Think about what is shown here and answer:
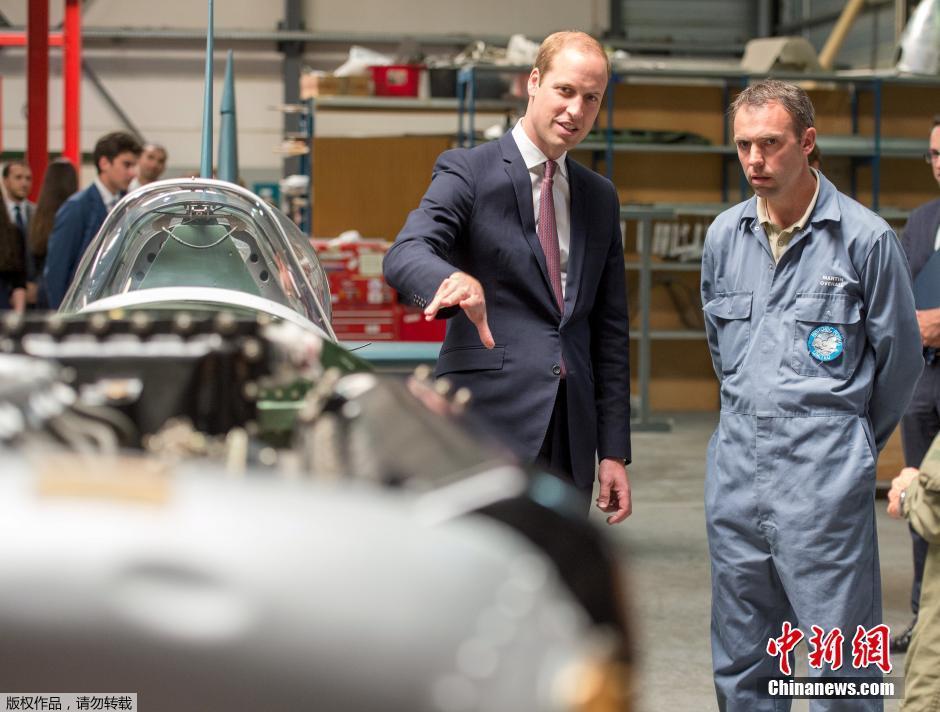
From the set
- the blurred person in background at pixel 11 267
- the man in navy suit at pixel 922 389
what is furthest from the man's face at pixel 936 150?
the blurred person in background at pixel 11 267

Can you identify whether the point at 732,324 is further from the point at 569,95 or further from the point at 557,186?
the point at 569,95

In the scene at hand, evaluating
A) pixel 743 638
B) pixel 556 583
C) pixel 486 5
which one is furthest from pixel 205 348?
pixel 486 5

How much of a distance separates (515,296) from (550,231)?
16 cm

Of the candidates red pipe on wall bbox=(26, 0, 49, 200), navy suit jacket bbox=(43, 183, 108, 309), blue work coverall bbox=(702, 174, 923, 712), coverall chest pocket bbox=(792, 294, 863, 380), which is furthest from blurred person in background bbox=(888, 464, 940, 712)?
red pipe on wall bbox=(26, 0, 49, 200)

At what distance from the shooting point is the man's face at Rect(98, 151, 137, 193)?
6.09m

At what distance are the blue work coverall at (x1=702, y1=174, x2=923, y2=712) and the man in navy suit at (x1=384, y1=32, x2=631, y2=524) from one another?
0.93 feet

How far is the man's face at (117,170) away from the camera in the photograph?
6086mm

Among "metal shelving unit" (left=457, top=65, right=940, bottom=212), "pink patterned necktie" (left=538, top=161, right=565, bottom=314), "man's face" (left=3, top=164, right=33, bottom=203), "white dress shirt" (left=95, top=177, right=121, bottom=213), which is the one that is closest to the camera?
"pink patterned necktie" (left=538, top=161, right=565, bottom=314)

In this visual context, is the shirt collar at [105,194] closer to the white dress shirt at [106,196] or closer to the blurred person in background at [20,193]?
the white dress shirt at [106,196]

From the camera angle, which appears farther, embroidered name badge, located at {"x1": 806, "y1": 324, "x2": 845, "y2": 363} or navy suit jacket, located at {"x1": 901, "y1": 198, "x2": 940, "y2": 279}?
navy suit jacket, located at {"x1": 901, "y1": 198, "x2": 940, "y2": 279}

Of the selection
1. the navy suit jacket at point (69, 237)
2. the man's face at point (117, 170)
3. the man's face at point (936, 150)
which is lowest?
the navy suit jacket at point (69, 237)

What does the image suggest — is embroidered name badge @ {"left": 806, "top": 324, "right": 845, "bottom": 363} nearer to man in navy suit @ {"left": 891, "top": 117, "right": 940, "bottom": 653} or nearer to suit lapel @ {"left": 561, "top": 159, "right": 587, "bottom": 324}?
suit lapel @ {"left": 561, "top": 159, "right": 587, "bottom": 324}

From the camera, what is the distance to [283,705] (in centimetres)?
77

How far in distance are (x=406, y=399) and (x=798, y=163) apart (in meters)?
1.51
